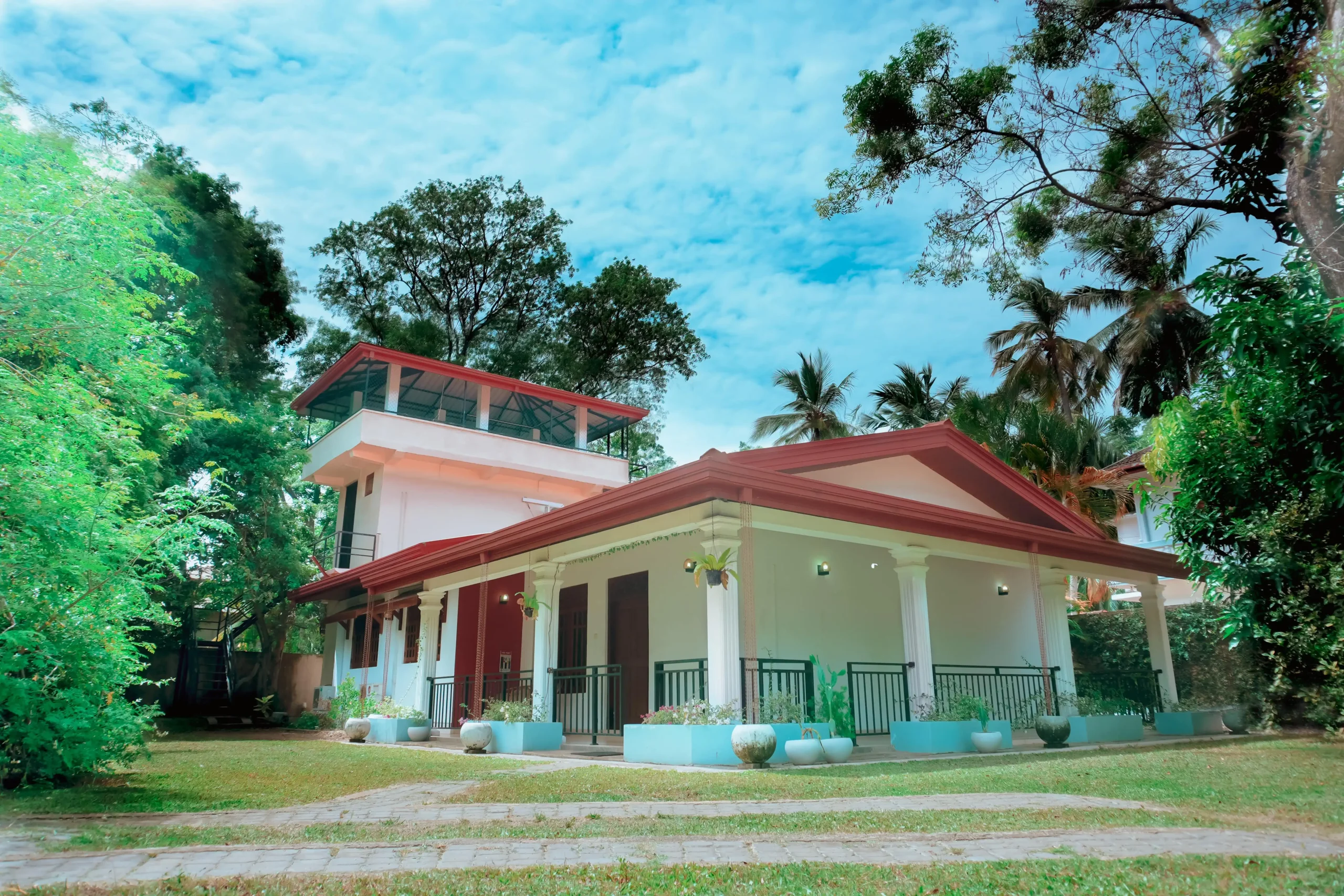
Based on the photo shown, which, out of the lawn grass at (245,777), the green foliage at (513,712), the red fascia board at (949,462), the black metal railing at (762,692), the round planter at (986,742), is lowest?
the lawn grass at (245,777)

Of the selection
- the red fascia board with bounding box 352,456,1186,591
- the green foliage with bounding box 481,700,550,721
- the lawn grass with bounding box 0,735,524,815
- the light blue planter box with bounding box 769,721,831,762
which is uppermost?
the red fascia board with bounding box 352,456,1186,591

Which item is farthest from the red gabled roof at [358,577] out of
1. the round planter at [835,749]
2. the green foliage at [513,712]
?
the round planter at [835,749]

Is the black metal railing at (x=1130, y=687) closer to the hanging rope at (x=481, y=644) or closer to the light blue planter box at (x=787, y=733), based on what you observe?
the light blue planter box at (x=787, y=733)

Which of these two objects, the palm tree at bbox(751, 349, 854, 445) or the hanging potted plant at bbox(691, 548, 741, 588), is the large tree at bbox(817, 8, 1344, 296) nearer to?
the hanging potted plant at bbox(691, 548, 741, 588)

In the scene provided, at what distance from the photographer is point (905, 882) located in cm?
381

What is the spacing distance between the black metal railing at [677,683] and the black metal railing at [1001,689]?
307cm

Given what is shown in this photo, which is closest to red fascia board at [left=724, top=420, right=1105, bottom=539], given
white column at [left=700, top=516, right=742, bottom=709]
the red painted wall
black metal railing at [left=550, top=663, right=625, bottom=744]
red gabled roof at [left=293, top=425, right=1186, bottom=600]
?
red gabled roof at [left=293, top=425, right=1186, bottom=600]

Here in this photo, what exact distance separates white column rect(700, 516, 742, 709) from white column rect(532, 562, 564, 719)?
11.1 feet

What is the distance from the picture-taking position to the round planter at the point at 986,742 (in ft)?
33.9

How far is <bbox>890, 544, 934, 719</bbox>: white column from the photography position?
1110cm

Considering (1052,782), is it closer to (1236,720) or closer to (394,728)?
(1236,720)

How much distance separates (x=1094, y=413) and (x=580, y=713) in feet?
64.6

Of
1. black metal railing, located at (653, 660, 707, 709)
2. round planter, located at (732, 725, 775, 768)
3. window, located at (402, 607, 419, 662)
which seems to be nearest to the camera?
round planter, located at (732, 725, 775, 768)

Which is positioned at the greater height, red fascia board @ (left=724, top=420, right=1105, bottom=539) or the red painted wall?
red fascia board @ (left=724, top=420, right=1105, bottom=539)
